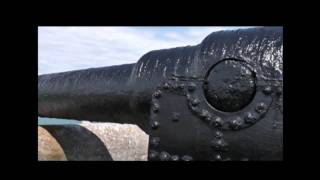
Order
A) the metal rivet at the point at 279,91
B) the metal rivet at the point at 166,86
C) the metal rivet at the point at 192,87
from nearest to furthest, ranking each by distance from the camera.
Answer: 1. the metal rivet at the point at 279,91
2. the metal rivet at the point at 192,87
3. the metal rivet at the point at 166,86

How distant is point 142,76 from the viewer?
248 centimetres

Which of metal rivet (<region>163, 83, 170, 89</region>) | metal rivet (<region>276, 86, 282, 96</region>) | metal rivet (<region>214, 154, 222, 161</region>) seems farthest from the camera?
metal rivet (<region>163, 83, 170, 89</region>)

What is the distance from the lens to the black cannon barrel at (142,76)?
1981 mm

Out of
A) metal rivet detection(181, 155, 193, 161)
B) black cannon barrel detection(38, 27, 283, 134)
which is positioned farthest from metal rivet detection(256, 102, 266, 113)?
metal rivet detection(181, 155, 193, 161)

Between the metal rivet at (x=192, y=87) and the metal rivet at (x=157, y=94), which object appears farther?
the metal rivet at (x=157, y=94)

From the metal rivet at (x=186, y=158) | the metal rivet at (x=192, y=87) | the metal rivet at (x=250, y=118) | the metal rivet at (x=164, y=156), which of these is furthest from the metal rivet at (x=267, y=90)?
the metal rivet at (x=164, y=156)

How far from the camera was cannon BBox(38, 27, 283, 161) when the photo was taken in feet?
6.18

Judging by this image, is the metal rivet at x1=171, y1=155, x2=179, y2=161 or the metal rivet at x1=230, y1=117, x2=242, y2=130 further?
the metal rivet at x1=171, y1=155, x2=179, y2=161

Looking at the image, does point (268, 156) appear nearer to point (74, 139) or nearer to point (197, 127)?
point (197, 127)

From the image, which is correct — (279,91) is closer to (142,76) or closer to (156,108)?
(156,108)

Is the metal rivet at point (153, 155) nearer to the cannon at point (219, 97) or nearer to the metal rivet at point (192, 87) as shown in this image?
the cannon at point (219, 97)

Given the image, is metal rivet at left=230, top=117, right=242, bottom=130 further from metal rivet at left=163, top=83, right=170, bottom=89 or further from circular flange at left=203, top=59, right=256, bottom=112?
metal rivet at left=163, top=83, right=170, bottom=89

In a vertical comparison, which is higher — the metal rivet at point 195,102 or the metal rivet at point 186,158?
the metal rivet at point 195,102

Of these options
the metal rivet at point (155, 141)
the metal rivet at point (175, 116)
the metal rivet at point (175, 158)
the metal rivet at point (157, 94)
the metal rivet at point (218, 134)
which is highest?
the metal rivet at point (157, 94)
